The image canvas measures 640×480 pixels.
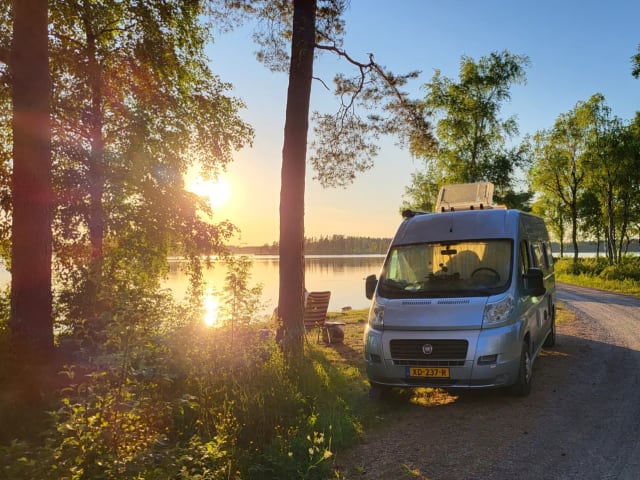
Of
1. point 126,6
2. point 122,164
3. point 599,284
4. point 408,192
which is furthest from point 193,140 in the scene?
point 408,192

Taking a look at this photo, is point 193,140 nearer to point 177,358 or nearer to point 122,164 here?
point 122,164

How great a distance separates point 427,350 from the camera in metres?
6.45


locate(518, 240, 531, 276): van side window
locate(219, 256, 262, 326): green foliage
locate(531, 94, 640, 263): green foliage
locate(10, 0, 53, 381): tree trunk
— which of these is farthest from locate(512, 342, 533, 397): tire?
locate(531, 94, 640, 263): green foliage

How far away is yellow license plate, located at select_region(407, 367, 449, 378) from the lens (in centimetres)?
637

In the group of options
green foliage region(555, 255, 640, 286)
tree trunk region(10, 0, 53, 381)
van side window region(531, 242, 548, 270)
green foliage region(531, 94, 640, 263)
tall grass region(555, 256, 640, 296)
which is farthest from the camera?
green foliage region(531, 94, 640, 263)

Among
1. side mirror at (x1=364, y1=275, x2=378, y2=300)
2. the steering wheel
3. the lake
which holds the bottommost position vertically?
the lake

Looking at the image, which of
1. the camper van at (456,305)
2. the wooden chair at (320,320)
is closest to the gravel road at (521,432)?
the camper van at (456,305)

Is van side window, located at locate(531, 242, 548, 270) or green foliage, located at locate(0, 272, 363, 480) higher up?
van side window, located at locate(531, 242, 548, 270)

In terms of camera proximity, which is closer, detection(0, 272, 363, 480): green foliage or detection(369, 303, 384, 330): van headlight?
detection(0, 272, 363, 480): green foliage

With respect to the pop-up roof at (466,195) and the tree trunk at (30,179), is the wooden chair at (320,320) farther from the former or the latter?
the tree trunk at (30,179)

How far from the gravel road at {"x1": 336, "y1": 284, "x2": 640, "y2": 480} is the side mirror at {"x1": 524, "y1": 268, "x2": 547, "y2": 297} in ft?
5.08

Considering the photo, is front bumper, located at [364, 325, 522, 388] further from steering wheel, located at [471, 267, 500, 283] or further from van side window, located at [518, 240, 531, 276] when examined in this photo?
van side window, located at [518, 240, 531, 276]

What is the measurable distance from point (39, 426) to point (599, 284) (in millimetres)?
28614

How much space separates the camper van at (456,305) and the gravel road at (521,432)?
447 millimetres
